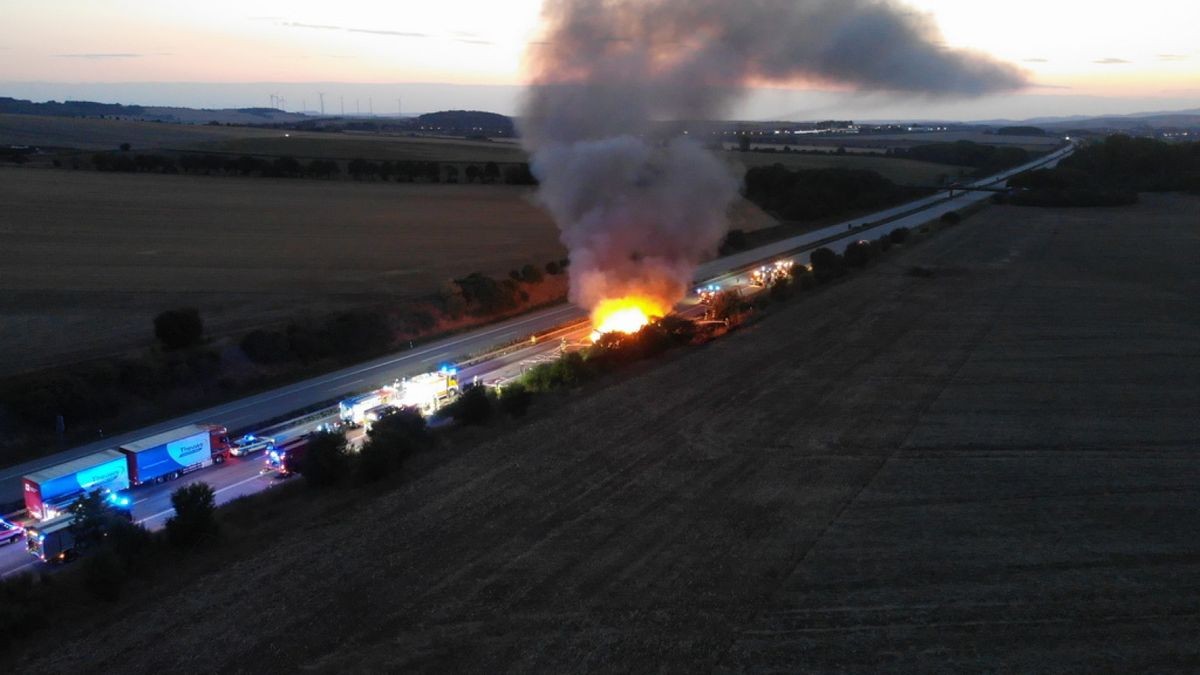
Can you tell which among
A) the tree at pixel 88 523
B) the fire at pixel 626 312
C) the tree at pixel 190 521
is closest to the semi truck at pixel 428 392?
the tree at pixel 190 521

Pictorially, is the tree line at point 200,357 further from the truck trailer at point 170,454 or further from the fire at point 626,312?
the fire at point 626,312

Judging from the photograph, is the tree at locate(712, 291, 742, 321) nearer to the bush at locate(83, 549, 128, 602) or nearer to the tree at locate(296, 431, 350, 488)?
the tree at locate(296, 431, 350, 488)

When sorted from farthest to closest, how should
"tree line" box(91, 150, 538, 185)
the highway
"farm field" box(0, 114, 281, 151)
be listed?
"farm field" box(0, 114, 281, 151) → "tree line" box(91, 150, 538, 185) → the highway

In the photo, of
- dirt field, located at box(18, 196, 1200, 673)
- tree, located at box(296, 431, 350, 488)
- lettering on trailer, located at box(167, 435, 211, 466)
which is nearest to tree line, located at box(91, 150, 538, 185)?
dirt field, located at box(18, 196, 1200, 673)

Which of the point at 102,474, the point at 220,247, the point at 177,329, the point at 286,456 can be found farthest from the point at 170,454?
the point at 220,247

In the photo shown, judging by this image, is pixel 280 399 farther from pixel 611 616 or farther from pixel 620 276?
pixel 611 616

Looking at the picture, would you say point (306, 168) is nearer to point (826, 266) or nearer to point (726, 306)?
point (826, 266)

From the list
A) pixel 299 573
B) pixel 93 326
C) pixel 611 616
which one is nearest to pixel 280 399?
pixel 93 326
